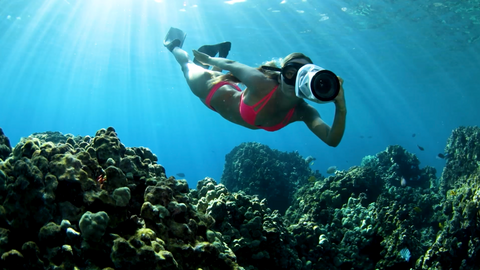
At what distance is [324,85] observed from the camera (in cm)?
288

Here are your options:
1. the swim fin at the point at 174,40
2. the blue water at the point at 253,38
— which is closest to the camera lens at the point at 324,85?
the swim fin at the point at 174,40

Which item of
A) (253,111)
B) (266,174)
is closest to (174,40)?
(253,111)

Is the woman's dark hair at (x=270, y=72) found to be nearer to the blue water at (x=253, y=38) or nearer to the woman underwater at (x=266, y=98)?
the woman underwater at (x=266, y=98)

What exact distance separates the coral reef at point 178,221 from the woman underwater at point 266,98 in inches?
59.9

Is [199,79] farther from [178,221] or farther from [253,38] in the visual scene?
[253,38]

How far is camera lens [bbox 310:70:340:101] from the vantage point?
2836 mm

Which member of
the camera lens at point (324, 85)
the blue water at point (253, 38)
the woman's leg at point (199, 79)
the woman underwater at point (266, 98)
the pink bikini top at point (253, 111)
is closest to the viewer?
the camera lens at point (324, 85)

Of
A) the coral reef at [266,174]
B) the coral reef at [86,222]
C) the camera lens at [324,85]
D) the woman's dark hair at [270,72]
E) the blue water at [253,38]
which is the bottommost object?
the coral reef at [86,222]

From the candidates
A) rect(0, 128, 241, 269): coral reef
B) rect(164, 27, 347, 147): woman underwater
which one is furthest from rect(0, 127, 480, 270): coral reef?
rect(164, 27, 347, 147): woman underwater

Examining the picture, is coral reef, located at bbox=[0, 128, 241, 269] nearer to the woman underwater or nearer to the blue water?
the woman underwater

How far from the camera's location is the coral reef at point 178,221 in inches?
84.3

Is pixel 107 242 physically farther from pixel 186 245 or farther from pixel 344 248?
pixel 344 248

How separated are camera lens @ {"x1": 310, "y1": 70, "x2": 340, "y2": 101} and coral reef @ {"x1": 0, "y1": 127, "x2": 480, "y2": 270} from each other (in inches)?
71.7

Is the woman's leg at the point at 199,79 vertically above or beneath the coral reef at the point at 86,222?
above
